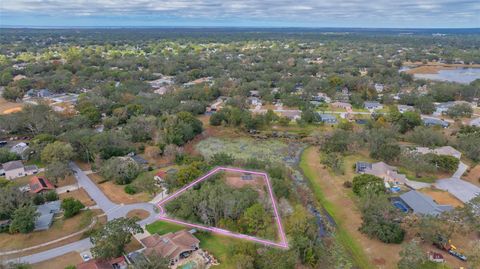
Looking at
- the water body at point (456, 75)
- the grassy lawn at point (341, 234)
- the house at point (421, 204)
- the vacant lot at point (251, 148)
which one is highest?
the water body at point (456, 75)

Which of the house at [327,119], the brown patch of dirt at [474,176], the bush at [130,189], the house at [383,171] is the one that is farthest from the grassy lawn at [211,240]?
the house at [327,119]

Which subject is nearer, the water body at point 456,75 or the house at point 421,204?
the house at point 421,204

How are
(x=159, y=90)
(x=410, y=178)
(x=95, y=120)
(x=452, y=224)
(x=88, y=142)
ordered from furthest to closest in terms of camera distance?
(x=159, y=90) → (x=95, y=120) → (x=88, y=142) → (x=410, y=178) → (x=452, y=224)

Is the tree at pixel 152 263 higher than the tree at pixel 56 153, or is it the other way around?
the tree at pixel 56 153

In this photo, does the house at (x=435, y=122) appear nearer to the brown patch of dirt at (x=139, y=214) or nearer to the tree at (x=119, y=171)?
the tree at (x=119, y=171)

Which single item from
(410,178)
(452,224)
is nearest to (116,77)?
(410,178)

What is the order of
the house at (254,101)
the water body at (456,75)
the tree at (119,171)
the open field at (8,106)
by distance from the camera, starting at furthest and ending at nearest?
the water body at (456,75) → the house at (254,101) → the open field at (8,106) → the tree at (119,171)

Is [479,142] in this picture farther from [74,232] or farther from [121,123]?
[121,123]

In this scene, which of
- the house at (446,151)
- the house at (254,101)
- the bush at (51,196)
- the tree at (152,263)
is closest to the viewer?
the tree at (152,263)

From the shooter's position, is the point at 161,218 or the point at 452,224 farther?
the point at 161,218
